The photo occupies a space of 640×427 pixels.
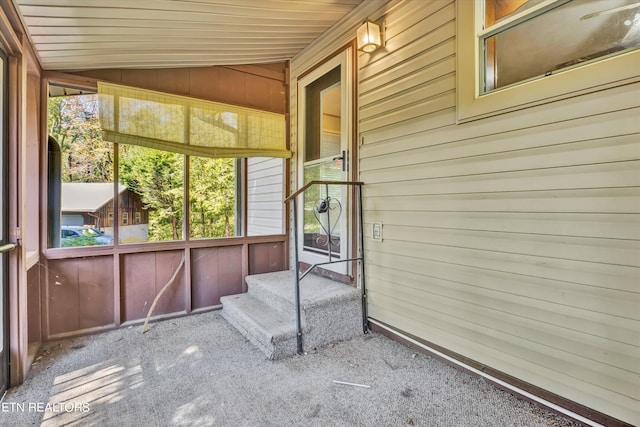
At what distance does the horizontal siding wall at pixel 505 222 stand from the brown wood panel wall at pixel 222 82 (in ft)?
4.40

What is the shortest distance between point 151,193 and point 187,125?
75 cm

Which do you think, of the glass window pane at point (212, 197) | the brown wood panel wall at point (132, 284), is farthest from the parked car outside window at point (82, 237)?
the glass window pane at point (212, 197)

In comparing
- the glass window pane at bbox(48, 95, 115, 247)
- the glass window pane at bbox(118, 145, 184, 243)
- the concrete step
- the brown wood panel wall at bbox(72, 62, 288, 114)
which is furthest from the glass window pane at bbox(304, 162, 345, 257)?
the glass window pane at bbox(48, 95, 115, 247)

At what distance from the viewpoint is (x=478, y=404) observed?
5.63ft

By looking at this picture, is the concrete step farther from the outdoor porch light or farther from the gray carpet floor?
the outdoor porch light

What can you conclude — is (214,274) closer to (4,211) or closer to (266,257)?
(266,257)

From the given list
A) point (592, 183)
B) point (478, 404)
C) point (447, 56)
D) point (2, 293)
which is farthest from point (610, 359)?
point (2, 293)

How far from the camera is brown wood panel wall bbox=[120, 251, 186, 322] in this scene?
288 cm

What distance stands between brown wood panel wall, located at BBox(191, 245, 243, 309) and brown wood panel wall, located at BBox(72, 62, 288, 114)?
1.62 meters

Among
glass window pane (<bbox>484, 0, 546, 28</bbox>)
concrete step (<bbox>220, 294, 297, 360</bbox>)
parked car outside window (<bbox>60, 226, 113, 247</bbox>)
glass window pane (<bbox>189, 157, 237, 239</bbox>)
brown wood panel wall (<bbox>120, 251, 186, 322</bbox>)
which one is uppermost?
glass window pane (<bbox>484, 0, 546, 28</bbox>)

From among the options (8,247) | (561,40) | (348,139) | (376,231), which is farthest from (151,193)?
(561,40)

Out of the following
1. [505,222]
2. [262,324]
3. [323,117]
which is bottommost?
[262,324]

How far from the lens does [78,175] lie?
266 centimetres

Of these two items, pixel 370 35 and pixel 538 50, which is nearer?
pixel 538 50
